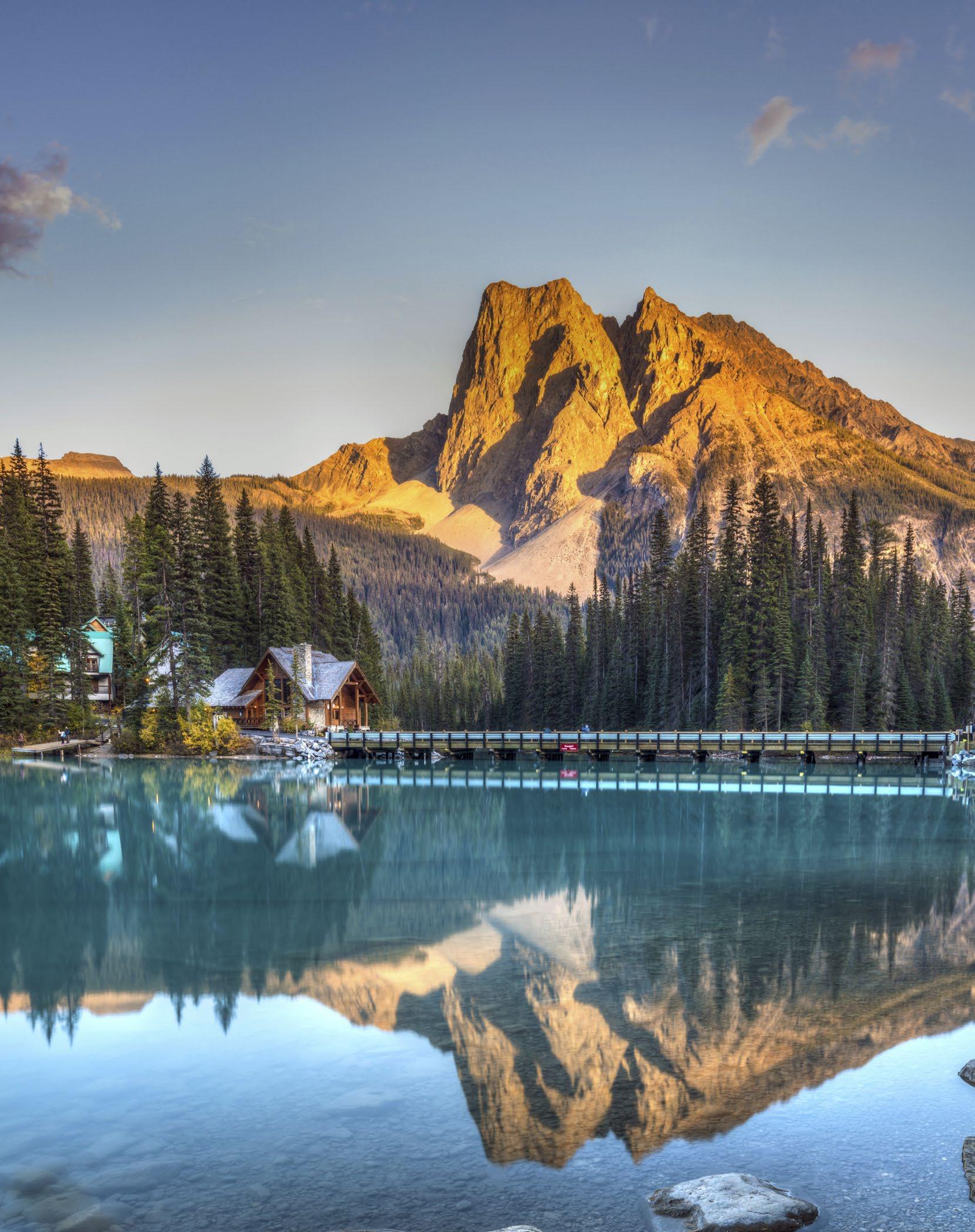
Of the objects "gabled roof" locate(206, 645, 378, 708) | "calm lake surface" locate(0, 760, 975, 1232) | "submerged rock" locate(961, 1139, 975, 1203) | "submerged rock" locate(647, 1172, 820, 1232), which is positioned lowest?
"calm lake surface" locate(0, 760, 975, 1232)

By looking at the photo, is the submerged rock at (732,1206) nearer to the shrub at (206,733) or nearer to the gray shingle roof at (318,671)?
the shrub at (206,733)

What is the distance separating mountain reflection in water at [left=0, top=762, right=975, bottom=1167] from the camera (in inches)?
520

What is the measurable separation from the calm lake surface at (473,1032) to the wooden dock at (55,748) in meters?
38.1

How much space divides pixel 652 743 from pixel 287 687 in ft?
A: 89.2

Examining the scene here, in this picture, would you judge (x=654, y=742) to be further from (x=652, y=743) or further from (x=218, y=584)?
(x=218, y=584)

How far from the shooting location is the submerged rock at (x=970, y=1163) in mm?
9930

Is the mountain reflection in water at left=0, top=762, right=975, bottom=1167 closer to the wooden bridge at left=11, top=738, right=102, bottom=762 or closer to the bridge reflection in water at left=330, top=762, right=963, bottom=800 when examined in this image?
the bridge reflection in water at left=330, top=762, right=963, bottom=800

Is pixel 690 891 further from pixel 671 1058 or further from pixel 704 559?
pixel 704 559

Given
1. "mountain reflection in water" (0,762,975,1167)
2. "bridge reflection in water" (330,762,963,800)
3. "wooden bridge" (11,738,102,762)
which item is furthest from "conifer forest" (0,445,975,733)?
"mountain reflection in water" (0,762,975,1167)

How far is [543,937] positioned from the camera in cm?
1998

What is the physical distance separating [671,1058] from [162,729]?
6152 cm

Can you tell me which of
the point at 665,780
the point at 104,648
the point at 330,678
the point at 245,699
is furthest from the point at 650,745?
the point at 104,648

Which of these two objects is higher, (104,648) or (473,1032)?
(104,648)

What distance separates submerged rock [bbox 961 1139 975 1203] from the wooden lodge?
216 ft
